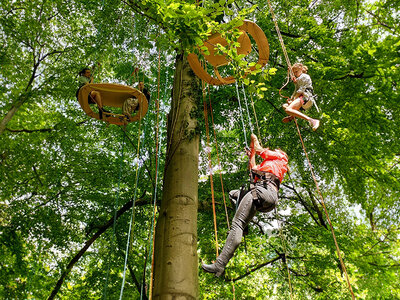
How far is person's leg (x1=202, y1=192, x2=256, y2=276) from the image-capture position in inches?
104

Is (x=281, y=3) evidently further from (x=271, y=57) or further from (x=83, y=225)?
(x=83, y=225)

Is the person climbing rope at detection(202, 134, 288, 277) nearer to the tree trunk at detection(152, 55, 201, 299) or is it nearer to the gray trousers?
the gray trousers

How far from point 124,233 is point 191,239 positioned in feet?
17.3

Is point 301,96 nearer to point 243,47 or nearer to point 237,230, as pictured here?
point 243,47

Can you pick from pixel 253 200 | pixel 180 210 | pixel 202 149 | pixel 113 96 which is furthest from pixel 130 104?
pixel 202 149

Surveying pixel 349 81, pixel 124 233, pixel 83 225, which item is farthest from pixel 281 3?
pixel 83 225

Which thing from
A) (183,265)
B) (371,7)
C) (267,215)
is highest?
(371,7)

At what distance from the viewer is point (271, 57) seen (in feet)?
19.9

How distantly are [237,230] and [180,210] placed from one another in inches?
25.2

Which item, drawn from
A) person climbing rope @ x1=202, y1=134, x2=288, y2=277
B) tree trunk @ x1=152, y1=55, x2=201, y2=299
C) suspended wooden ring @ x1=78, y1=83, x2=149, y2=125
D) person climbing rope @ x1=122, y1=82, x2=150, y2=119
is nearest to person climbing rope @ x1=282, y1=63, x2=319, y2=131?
person climbing rope @ x1=202, y1=134, x2=288, y2=277

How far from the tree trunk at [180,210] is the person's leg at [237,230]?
0.33 metres

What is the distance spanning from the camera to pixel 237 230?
2777 millimetres

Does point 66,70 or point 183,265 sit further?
point 66,70

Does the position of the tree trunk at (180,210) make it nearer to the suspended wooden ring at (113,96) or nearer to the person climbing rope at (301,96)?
the suspended wooden ring at (113,96)
